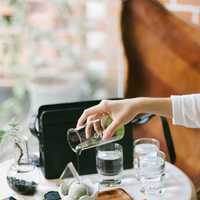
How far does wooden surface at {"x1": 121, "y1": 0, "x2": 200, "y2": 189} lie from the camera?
1703mm

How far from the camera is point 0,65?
1.93 metres

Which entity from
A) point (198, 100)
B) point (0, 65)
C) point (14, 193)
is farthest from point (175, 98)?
point (0, 65)

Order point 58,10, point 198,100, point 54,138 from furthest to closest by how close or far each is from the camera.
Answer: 1. point 58,10
2. point 54,138
3. point 198,100

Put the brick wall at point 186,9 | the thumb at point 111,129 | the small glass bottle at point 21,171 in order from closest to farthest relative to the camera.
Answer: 1. the thumb at point 111,129
2. the small glass bottle at point 21,171
3. the brick wall at point 186,9

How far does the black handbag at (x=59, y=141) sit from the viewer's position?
4.25 feet

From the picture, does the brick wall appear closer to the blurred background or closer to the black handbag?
the blurred background

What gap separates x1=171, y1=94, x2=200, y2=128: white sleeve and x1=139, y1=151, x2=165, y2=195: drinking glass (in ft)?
0.61

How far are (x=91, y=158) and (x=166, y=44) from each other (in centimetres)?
66

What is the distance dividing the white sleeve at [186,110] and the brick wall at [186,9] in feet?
1.87

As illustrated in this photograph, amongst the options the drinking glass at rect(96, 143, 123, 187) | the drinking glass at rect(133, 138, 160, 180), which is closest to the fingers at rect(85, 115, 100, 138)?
the drinking glass at rect(96, 143, 123, 187)

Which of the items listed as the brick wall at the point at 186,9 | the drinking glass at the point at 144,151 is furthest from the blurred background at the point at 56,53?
the drinking glass at the point at 144,151

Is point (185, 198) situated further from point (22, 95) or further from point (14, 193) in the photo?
point (22, 95)

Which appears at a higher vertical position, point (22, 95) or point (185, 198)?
point (22, 95)

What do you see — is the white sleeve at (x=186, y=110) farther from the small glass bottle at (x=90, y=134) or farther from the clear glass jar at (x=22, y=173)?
the clear glass jar at (x=22, y=173)
